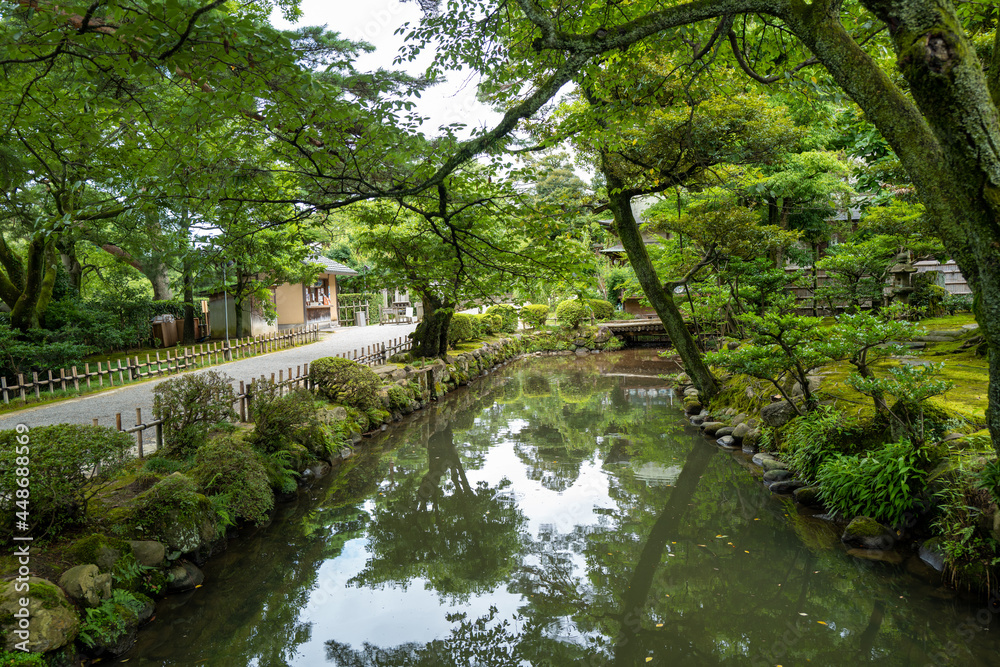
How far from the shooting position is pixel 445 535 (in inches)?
232

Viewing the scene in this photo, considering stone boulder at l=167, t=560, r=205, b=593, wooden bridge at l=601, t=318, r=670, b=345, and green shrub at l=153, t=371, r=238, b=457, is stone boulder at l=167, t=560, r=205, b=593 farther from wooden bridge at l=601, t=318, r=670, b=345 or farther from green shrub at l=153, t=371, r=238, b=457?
wooden bridge at l=601, t=318, r=670, b=345

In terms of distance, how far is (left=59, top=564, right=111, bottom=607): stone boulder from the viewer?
12.2ft

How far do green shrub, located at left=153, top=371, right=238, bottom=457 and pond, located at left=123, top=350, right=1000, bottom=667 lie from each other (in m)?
1.39

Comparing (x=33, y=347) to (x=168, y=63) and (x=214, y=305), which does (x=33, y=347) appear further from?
(x=214, y=305)

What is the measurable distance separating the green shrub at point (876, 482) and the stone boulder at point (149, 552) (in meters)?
6.43

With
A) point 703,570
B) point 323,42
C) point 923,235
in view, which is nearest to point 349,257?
point 323,42

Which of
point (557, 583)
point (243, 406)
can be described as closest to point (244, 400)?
point (243, 406)

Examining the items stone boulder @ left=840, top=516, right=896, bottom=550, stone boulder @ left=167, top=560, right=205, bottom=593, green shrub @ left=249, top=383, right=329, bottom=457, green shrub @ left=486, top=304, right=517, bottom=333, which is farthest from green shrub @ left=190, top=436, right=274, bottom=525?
green shrub @ left=486, top=304, right=517, bottom=333

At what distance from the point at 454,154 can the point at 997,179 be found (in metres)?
3.55

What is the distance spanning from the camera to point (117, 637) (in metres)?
3.76

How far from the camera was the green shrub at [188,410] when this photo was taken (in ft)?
20.4

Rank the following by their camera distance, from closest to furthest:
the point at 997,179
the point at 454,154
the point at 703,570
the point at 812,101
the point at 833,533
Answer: the point at 997,179
the point at 454,154
the point at 703,570
the point at 833,533
the point at 812,101

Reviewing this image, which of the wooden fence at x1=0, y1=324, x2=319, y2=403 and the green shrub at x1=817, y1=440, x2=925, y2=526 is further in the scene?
the wooden fence at x1=0, y1=324, x2=319, y2=403

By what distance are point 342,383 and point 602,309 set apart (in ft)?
51.6
